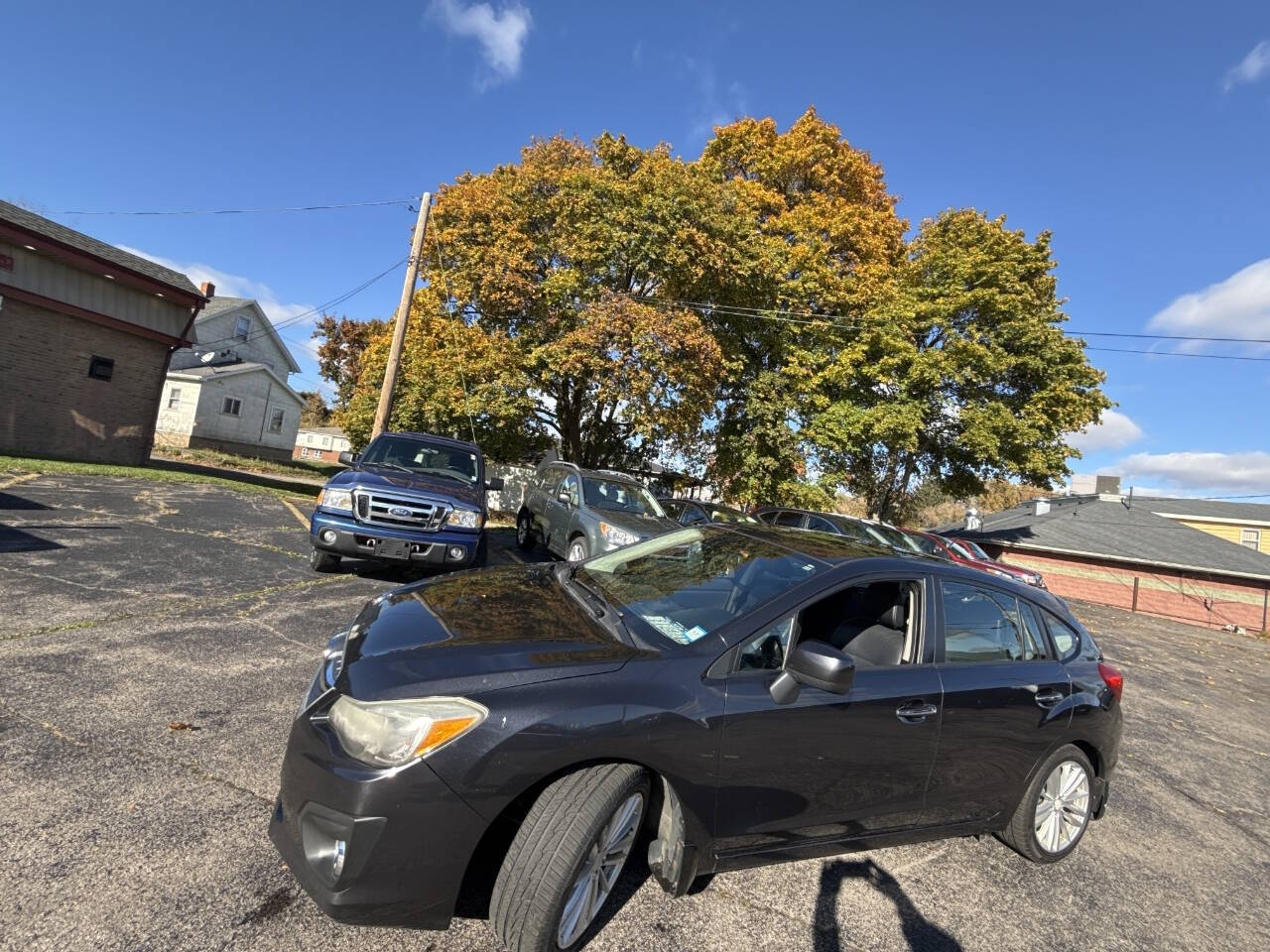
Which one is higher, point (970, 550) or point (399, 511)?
point (970, 550)

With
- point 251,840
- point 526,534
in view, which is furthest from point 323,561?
point 526,534

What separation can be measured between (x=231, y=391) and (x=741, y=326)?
23.7m

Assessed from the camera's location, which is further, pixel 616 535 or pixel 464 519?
pixel 616 535

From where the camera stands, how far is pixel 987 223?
880 inches

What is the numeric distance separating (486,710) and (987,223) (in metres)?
25.8

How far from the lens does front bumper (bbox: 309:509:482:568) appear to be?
6414mm

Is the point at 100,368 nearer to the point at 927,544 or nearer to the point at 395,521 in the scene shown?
the point at 395,521

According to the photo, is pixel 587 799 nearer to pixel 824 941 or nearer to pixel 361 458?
pixel 824 941

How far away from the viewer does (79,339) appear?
48.6 feet

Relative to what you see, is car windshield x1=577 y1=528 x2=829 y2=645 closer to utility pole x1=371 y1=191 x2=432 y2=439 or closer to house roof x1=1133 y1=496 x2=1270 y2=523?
utility pole x1=371 y1=191 x2=432 y2=439

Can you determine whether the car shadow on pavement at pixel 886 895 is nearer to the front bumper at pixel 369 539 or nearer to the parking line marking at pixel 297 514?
the front bumper at pixel 369 539

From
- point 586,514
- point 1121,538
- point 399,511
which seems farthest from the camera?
point 1121,538

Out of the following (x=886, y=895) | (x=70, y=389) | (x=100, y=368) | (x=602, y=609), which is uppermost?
(x=100, y=368)

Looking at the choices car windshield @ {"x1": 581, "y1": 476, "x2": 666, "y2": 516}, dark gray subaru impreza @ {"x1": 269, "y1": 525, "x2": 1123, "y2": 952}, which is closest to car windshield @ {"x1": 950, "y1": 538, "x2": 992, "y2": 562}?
car windshield @ {"x1": 581, "y1": 476, "x2": 666, "y2": 516}
